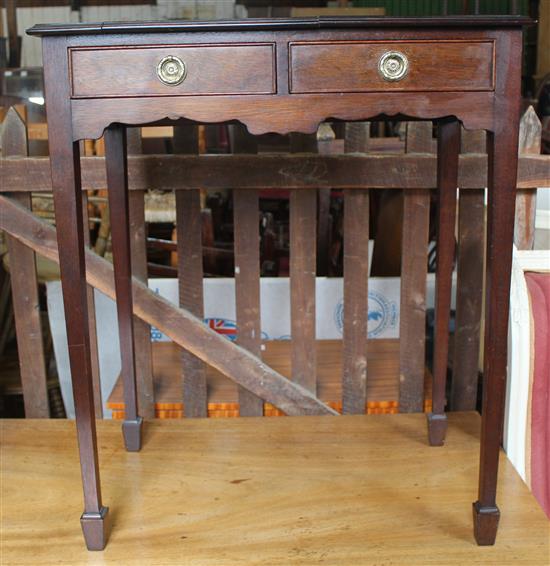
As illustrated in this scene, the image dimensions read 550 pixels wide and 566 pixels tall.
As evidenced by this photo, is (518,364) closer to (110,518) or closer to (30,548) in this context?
(110,518)

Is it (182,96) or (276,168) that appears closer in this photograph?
(182,96)

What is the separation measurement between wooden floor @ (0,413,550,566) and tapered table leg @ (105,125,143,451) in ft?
0.25

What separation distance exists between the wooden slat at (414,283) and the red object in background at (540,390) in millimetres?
293

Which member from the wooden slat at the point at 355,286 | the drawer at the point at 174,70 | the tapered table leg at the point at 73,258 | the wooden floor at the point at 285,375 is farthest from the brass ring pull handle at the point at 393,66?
the wooden floor at the point at 285,375

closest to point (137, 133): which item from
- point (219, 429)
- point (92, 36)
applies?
point (92, 36)

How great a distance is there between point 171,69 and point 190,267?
747 millimetres

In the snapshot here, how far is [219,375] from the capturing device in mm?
1954

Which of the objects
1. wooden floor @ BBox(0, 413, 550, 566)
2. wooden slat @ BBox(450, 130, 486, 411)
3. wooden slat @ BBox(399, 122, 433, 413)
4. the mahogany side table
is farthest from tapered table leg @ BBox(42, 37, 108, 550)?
wooden slat @ BBox(450, 130, 486, 411)

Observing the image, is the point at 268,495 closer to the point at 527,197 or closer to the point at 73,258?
the point at 73,258

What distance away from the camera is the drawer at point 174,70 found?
41.9 inches

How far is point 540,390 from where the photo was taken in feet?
4.93

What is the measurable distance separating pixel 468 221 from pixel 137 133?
0.85m

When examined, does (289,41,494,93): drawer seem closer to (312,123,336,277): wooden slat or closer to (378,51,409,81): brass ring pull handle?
(378,51,409,81): brass ring pull handle

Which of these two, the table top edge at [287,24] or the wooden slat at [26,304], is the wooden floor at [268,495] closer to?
the wooden slat at [26,304]
